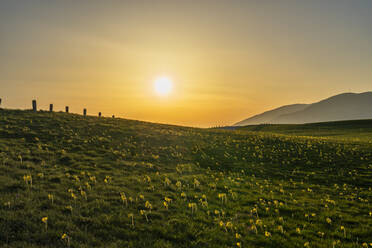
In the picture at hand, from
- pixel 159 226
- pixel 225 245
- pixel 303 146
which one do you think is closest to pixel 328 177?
pixel 303 146

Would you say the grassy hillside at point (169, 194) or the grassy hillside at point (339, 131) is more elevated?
the grassy hillside at point (339, 131)

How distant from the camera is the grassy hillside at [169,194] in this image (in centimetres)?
771

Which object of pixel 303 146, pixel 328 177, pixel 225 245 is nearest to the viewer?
pixel 225 245

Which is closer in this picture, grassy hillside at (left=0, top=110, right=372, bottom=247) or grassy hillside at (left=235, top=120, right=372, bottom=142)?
grassy hillside at (left=0, top=110, right=372, bottom=247)

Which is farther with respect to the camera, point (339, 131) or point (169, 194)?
point (339, 131)

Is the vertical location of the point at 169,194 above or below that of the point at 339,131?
below

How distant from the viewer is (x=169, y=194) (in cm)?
1184

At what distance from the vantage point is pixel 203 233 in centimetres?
810

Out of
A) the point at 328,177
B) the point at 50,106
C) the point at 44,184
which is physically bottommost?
the point at 328,177

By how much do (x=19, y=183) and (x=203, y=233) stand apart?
31.7 feet

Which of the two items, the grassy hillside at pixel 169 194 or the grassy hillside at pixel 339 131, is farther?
the grassy hillside at pixel 339 131

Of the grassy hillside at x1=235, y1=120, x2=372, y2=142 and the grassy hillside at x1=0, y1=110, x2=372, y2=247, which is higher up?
the grassy hillside at x1=235, y1=120, x2=372, y2=142

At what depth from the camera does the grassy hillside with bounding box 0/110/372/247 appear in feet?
25.3

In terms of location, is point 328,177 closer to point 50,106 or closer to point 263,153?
point 263,153
